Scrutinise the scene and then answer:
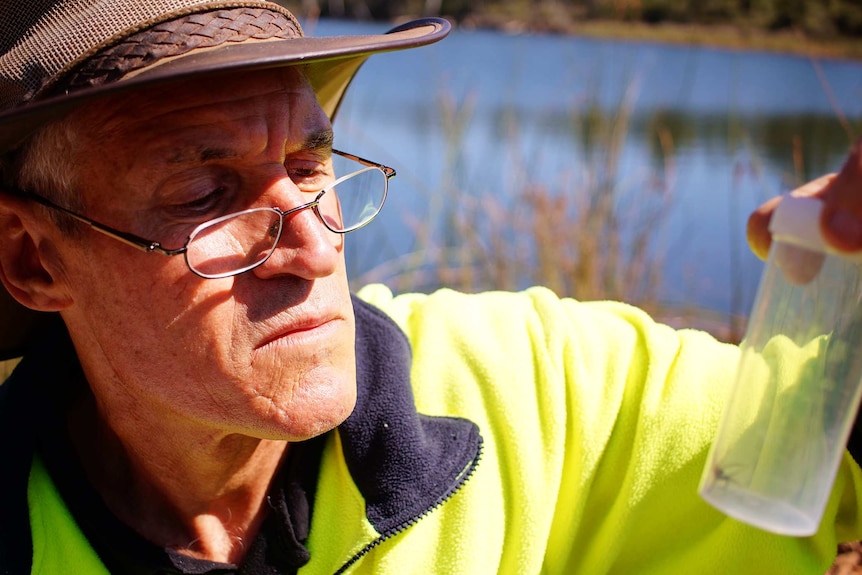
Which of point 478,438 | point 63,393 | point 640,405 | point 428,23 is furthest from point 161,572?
point 428,23

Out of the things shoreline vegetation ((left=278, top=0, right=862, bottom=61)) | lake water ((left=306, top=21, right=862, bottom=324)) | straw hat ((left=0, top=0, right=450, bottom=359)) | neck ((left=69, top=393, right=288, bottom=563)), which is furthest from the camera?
shoreline vegetation ((left=278, top=0, right=862, bottom=61))

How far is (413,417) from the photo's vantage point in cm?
160

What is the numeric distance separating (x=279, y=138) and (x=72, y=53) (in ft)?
0.99

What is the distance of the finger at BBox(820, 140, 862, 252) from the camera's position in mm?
898

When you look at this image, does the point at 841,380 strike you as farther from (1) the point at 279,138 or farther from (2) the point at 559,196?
(2) the point at 559,196

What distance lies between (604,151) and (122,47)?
3073 millimetres

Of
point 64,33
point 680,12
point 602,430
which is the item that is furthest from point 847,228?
point 680,12

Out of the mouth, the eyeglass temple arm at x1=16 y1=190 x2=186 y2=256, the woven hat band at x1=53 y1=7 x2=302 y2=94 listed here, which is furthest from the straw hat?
the mouth

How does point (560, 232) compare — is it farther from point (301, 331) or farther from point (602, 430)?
point (301, 331)

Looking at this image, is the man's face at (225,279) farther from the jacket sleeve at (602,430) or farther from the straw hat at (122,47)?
the jacket sleeve at (602,430)

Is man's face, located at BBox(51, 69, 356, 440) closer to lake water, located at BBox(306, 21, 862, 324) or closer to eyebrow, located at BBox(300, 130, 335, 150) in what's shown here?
eyebrow, located at BBox(300, 130, 335, 150)

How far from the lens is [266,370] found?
1395 millimetres

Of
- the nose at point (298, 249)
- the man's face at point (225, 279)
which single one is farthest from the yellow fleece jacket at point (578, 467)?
the nose at point (298, 249)

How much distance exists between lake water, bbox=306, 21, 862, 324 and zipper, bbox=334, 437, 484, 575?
1689 mm
